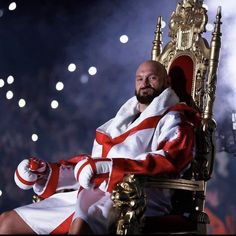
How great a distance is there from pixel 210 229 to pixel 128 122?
4.96 ft

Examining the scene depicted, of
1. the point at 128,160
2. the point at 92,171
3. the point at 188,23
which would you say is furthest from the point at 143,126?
the point at 188,23

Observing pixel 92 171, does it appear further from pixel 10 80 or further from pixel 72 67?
pixel 10 80

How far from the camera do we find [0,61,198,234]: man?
223 centimetres

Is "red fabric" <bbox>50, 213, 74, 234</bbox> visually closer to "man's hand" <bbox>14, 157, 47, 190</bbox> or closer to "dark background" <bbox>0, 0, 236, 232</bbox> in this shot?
"man's hand" <bbox>14, 157, 47, 190</bbox>

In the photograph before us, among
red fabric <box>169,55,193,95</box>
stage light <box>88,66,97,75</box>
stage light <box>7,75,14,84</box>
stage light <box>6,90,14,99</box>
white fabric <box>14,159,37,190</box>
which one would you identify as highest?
stage light <box>88,66,97,75</box>

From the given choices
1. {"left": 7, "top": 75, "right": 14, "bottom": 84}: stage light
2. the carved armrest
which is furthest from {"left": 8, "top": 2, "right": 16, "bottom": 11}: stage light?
the carved armrest

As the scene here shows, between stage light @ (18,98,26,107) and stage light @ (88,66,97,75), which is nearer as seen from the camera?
stage light @ (88,66,97,75)

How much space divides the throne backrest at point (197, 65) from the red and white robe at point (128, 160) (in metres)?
0.16

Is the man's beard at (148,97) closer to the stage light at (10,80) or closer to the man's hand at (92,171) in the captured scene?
the man's hand at (92,171)

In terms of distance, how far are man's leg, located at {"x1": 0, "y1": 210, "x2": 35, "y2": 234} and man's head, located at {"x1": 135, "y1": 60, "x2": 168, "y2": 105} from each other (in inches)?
32.2

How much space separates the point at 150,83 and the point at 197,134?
0.34 metres

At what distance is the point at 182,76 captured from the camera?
293 cm

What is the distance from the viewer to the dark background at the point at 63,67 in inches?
183

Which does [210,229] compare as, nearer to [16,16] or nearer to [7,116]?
[7,116]
